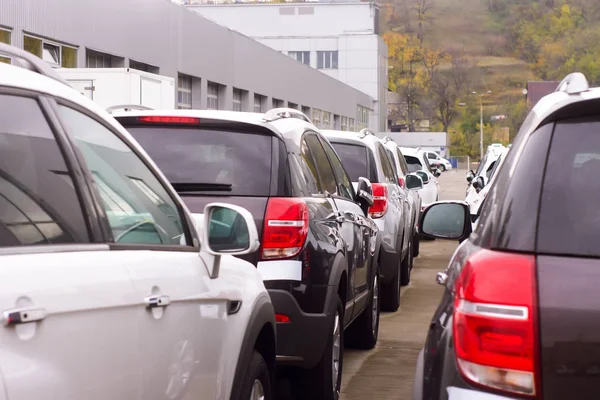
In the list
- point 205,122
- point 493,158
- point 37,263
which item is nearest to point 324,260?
point 205,122

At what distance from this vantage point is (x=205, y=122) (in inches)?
248

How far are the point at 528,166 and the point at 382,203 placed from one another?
860cm

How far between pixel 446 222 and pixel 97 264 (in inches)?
91.1

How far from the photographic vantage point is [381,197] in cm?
1164

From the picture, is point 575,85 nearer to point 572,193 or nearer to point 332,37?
point 572,193

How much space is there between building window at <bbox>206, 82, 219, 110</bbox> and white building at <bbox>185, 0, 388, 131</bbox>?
147 feet

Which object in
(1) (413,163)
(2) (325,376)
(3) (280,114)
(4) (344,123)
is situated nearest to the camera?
(2) (325,376)

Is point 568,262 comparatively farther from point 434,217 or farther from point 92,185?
point 434,217

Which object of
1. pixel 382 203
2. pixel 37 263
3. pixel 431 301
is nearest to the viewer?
pixel 37 263

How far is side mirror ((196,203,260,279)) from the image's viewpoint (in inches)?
156

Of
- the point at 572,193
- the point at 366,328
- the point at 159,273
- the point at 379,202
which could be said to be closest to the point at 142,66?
the point at 379,202

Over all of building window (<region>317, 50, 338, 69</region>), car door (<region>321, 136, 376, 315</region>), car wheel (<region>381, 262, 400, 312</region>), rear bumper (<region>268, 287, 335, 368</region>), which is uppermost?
building window (<region>317, 50, 338, 69</region>)

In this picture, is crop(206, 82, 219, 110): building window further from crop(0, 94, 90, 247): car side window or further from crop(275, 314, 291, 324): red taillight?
crop(0, 94, 90, 247): car side window

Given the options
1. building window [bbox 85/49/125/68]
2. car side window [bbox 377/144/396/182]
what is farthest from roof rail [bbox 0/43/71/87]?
building window [bbox 85/49/125/68]
